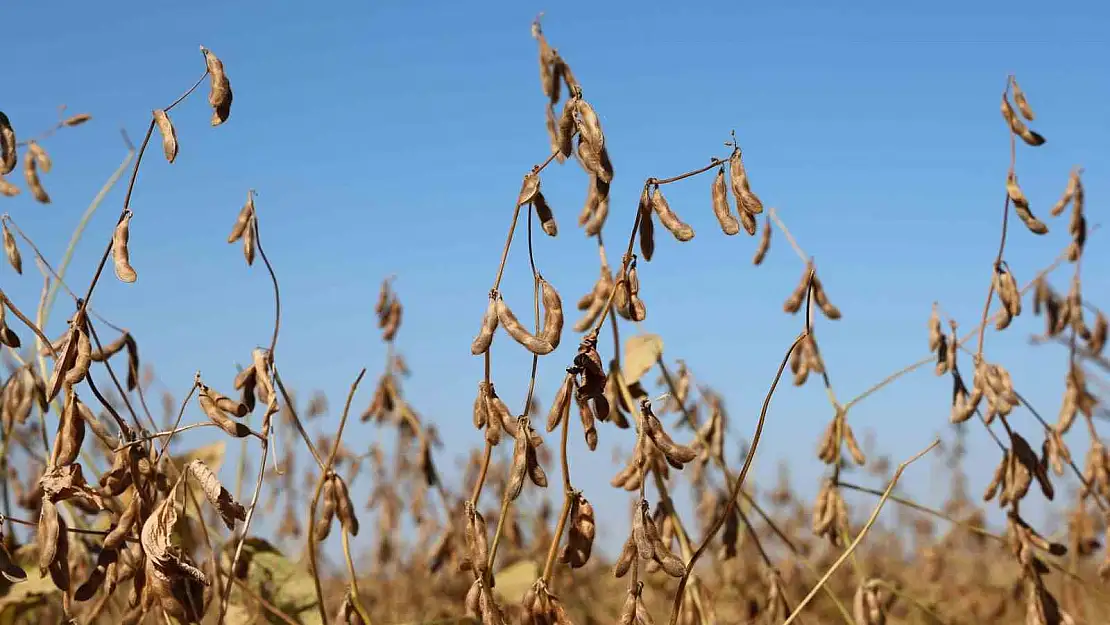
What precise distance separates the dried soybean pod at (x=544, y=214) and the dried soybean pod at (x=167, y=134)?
0.66 m

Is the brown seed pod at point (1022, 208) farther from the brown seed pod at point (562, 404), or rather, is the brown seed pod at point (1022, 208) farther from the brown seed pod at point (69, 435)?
the brown seed pod at point (69, 435)

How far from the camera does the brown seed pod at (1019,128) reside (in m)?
2.81

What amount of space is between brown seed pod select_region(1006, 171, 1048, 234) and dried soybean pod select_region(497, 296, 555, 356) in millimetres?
1499

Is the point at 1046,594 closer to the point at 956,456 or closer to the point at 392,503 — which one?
the point at 392,503

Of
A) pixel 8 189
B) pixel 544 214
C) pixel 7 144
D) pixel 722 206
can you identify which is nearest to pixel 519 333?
pixel 544 214

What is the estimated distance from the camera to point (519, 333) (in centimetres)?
188

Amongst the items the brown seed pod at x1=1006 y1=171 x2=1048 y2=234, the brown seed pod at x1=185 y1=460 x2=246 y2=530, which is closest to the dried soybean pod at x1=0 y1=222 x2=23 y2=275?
the brown seed pod at x1=185 y1=460 x2=246 y2=530

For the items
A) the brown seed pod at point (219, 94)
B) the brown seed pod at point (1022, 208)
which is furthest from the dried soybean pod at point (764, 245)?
the brown seed pod at point (219, 94)

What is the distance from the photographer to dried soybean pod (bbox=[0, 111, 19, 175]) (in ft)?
6.90

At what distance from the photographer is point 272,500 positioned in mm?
5348

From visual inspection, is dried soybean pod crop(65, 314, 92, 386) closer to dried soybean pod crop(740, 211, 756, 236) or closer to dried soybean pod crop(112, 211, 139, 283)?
dried soybean pod crop(112, 211, 139, 283)

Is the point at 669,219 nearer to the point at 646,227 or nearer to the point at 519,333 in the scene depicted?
the point at 646,227

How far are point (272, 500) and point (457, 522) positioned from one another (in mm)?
2006

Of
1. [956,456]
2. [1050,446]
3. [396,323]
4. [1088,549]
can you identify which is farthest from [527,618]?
[956,456]
